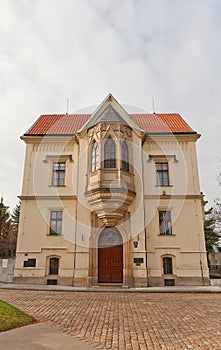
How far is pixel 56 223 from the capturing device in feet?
67.3

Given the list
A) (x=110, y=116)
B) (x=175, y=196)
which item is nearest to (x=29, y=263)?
(x=175, y=196)

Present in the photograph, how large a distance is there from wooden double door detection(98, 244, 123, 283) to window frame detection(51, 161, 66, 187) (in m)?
5.87

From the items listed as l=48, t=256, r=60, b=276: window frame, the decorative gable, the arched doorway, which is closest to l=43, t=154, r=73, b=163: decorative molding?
the decorative gable

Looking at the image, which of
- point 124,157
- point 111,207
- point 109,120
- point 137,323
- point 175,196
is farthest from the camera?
point 175,196

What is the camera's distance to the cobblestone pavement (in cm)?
626

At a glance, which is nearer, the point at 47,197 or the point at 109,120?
the point at 109,120

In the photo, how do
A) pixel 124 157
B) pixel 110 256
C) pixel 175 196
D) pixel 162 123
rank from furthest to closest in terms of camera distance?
pixel 162 123 → pixel 175 196 → pixel 124 157 → pixel 110 256

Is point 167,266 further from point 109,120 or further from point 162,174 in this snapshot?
point 109,120

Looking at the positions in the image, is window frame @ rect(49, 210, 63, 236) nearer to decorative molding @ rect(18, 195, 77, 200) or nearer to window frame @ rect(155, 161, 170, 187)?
decorative molding @ rect(18, 195, 77, 200)

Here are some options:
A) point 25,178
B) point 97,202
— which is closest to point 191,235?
point 97,202

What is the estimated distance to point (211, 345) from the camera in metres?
6.04

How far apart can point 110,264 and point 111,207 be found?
3.93m

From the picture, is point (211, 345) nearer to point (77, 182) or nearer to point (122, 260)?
point (122, 260)

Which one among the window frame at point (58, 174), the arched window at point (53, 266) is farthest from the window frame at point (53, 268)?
the window frame at point (58, 174)
